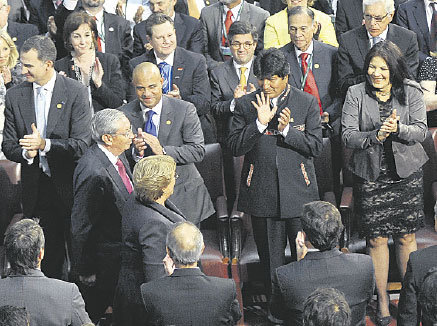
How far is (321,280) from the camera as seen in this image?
13.3ft

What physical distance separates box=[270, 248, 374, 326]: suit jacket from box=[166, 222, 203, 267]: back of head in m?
0.44

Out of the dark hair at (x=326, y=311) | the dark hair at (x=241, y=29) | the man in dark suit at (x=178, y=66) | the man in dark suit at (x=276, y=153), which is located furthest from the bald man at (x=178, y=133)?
the dark hair at (x=326, y=311)

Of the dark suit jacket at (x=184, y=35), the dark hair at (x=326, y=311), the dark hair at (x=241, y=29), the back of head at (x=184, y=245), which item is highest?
the dark suit jacket at (x=184, y=35)

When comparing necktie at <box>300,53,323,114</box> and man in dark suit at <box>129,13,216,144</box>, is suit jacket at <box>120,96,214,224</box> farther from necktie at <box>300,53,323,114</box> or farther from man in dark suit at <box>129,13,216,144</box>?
necktie at <box>300,53,323,114</box>

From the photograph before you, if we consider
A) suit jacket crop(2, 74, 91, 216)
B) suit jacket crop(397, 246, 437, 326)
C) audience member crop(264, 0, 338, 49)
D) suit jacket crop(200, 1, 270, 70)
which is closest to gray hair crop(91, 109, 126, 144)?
suit jacket crop(2, 74, 91, 216)

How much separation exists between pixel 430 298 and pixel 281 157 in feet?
7.06

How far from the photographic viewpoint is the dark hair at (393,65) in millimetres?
5359

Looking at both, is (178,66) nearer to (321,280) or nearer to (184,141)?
(184,141)

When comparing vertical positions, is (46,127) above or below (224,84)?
below

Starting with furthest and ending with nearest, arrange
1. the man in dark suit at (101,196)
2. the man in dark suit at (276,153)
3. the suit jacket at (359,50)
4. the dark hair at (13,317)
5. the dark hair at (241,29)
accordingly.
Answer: the suit jacket at (359,50)
the dark hair at (241,29)
the man in dark suit at (276,153)
the man in dark suit at (101,196)
the dark hair at (13,317)

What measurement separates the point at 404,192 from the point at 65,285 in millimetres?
2437

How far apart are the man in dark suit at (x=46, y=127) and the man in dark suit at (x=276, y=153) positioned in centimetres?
109

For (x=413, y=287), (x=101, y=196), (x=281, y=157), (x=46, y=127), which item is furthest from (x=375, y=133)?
(x=46, y=127)

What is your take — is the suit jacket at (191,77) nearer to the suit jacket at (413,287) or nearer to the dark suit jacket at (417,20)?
the dark suit jacket at (417,20)
